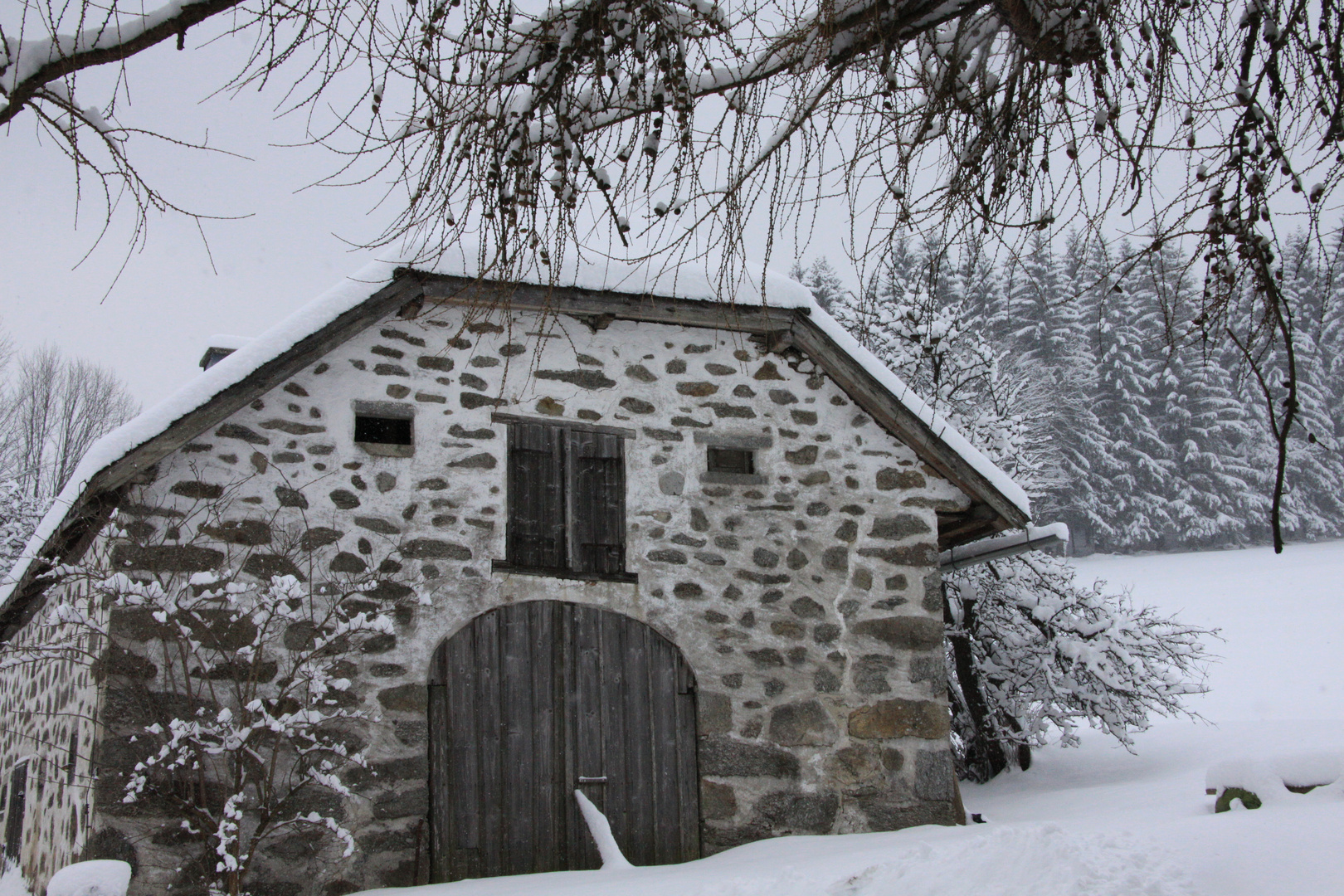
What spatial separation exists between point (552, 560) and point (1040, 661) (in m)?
6.53

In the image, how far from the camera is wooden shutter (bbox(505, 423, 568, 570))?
6.79 meters

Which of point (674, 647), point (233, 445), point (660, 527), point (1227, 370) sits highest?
point (1227, 370)

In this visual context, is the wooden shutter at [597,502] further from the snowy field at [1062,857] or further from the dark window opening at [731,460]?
the snowy field at [1062,857]

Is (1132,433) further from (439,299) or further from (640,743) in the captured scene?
(439,299)

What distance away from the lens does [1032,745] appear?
11.7m

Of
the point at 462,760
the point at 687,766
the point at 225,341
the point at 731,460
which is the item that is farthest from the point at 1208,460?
the point at 462,760

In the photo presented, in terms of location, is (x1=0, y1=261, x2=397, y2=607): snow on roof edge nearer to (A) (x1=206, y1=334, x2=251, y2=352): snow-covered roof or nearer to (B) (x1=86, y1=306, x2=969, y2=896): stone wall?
(B) (x1=86, y1=306, x2=969, y2=896): stone wall

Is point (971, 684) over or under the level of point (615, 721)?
under

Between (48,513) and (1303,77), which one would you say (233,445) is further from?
(1303,77)

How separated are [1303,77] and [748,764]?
4951 millimetres

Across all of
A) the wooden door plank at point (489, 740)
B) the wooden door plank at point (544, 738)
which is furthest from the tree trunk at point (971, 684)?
the wooden door plank at point (489, 740)

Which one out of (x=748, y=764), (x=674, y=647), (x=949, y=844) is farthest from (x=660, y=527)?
(x=949, y=844)

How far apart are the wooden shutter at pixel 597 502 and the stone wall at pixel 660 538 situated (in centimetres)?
10

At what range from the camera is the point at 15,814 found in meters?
8.37
